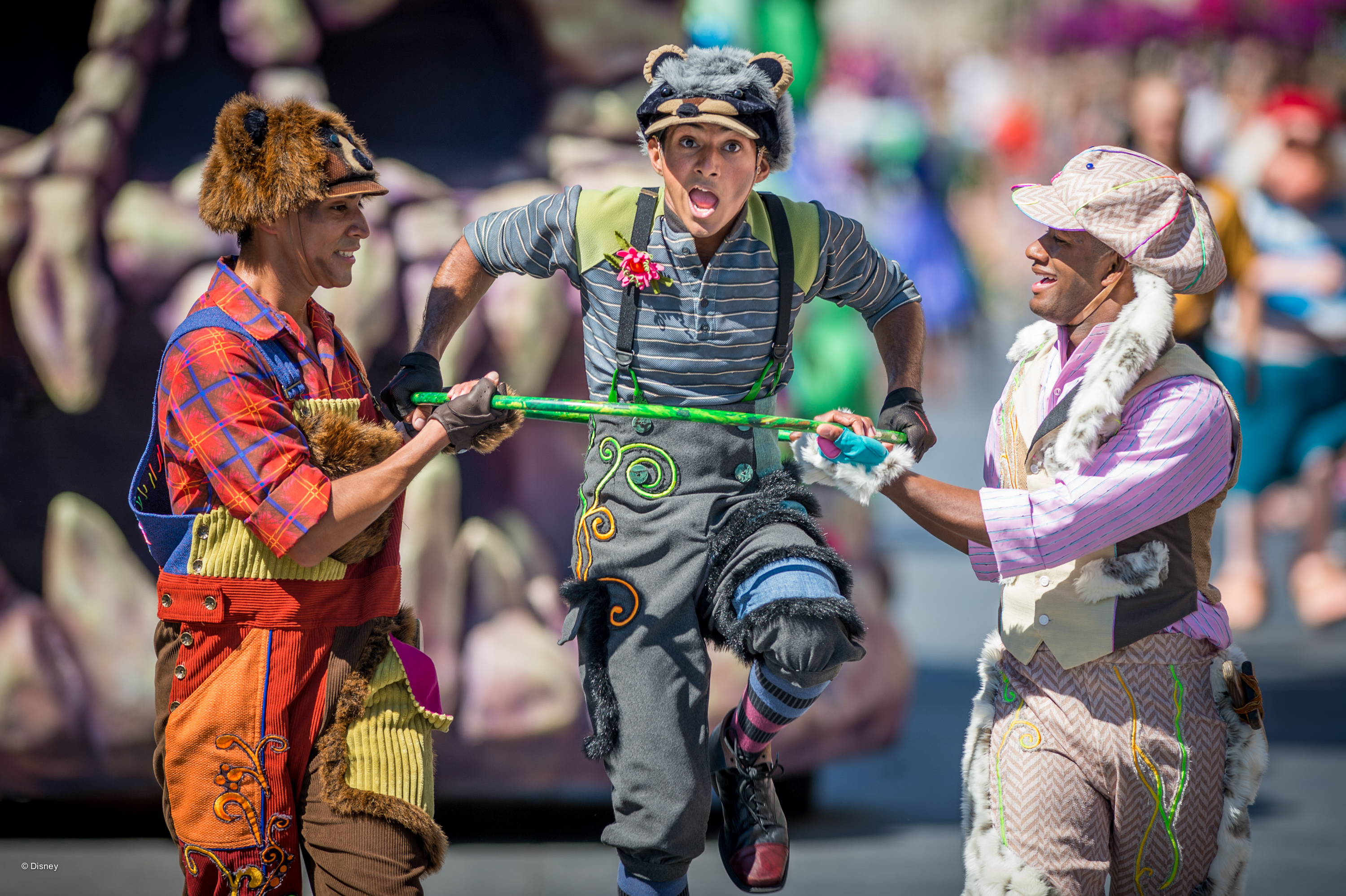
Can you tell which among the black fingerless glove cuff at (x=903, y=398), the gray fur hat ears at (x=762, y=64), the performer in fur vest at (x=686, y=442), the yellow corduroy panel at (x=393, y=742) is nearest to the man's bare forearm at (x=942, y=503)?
the performer in fur vest at (x=686, y=442)

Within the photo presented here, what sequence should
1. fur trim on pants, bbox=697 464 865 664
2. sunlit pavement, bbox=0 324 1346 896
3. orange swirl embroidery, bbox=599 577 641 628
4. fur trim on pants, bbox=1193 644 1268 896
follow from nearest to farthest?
fur trim on pants, bbox=1193 644 1268 896 < fur trim on pants, bbox=697 464 865 664 < orange swirl embroidery, bbox=599 577 641 628 < sunlit pavement, bbox=0 324 1346 896

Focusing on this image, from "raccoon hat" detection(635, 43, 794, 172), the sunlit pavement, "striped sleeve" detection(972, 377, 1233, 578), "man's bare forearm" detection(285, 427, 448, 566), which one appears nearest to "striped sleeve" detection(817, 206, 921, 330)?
"raccoon hat" detection(635, 43, 794, 172)

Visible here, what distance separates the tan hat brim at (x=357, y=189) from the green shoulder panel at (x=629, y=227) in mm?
413

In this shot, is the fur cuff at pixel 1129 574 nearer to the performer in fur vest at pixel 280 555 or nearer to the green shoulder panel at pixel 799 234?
the green shoulder panel at pixel 799 234

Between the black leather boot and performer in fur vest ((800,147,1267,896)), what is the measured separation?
475 millimetres

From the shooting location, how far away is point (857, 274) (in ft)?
9.32

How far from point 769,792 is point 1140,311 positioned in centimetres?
124

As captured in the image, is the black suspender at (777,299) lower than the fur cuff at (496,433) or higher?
higher

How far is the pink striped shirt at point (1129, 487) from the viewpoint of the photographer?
2.38m

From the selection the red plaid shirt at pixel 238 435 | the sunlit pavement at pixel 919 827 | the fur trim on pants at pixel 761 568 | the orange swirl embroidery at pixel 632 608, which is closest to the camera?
the red plaid shirt at pixel 238 435

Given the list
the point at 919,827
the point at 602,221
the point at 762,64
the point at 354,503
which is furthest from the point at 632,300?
the point at 919,827

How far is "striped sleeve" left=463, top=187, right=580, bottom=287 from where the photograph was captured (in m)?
2.78

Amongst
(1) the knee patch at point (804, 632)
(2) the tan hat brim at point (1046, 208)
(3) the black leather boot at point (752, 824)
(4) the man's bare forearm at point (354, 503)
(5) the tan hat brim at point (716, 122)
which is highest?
(5) the tan hat brim at point (716, 122)

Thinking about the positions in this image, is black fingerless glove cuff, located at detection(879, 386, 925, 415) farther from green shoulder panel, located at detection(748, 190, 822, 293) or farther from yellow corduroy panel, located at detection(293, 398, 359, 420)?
yellow corduroy panel, located at detection(293, 398, 359, 420)
